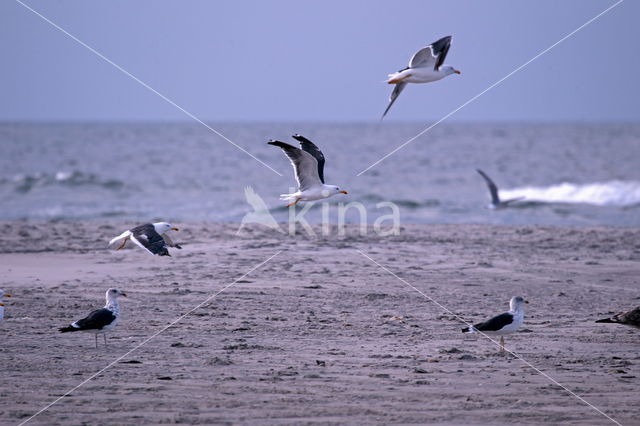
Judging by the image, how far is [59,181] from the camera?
30.5m

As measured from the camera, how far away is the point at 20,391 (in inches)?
253

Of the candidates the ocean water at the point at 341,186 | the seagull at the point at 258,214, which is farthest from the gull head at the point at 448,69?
the ocean water at the point at 341,186

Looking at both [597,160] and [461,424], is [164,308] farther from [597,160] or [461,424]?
[597,160]

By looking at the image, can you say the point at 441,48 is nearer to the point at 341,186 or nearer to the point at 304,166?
the point at 304,166

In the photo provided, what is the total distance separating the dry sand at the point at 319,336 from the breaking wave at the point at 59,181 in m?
15.6

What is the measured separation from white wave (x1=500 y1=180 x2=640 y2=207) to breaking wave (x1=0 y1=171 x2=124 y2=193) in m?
13.9

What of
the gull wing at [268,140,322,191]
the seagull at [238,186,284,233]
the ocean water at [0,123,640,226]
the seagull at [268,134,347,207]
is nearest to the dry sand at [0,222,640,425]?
the seagull at [268,134,347,207]

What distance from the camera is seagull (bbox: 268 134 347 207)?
11.1 metres

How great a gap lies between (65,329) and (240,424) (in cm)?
257

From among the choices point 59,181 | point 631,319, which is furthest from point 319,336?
point 59,181

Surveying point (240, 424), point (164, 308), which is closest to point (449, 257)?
point (164, 308)

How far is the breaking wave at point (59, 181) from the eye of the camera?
1149 inches

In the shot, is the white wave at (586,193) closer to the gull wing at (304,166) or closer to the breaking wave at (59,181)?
the breaking wave at (59,181)

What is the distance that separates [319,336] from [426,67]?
→ 14.2 feet
